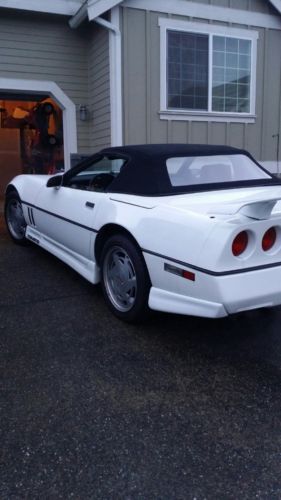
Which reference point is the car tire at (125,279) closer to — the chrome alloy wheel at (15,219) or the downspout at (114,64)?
the chrome alloy wheel at (15,219)

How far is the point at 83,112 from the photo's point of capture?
888 cm

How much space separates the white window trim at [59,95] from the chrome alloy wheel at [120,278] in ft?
19.5

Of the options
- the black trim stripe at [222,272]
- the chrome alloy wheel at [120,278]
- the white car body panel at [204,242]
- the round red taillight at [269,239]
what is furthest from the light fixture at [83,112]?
the round red taillight at [269,239]

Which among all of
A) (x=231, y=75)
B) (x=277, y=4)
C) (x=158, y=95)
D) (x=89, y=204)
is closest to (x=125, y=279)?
(x=89, y=204)

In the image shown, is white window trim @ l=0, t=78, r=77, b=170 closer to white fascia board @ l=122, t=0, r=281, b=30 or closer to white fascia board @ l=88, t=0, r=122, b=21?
white fascia board @ l=88, t=0, r=122, b=21

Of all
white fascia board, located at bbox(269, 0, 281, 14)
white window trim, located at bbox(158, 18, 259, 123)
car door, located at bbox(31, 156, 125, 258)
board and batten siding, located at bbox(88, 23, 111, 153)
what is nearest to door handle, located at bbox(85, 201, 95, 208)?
car door, located at bbox(31, 156, 125, 258)

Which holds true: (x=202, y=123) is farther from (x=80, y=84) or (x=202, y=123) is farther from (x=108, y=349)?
(x=108, y=349)

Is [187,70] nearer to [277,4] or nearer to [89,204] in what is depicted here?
[277,4]

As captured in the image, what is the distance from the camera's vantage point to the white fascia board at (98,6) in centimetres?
749

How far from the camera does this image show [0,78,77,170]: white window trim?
335 inches

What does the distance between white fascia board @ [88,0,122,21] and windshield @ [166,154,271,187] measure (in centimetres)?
482

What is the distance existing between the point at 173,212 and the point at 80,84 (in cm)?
685

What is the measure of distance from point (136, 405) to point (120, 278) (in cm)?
124

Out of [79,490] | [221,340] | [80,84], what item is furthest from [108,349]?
[80,84]
